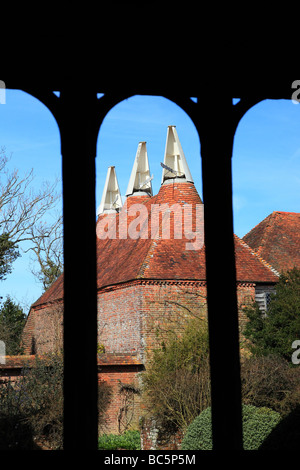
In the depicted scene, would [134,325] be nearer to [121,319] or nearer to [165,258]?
[121,319]

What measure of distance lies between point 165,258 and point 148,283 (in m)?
1.75

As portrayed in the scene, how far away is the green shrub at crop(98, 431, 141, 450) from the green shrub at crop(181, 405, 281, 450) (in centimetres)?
550

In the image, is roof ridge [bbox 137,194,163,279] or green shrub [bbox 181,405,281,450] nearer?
green shrub [bbox 181,405,281,450]

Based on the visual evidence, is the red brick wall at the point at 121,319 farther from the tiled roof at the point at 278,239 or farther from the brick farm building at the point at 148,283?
the tiled roof at the point at 278,239

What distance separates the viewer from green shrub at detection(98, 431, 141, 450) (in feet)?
67.8

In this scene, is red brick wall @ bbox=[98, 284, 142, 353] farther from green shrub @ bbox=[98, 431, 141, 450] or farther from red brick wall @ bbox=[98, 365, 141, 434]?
green shrub @ bbox=[98, 431, 141, 450]

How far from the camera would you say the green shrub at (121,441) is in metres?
20.7

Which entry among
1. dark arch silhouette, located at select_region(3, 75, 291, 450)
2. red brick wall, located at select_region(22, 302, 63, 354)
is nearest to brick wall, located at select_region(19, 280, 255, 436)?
red brick wall, located at select_region(22, 302, 63, 354)

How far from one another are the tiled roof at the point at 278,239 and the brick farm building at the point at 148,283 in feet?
6.18

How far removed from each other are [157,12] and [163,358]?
68.3 feet

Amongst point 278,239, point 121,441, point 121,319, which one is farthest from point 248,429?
point 278,239

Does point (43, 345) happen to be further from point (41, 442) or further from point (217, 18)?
point (217, 18)
